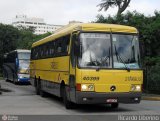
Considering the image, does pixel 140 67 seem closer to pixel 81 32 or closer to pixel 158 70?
pixel 81 32

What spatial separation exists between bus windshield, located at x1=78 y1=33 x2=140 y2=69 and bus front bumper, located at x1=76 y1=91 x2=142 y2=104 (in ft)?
3.26

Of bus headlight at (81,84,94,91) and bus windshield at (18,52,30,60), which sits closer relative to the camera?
bus headlight at (81,84,94,91)

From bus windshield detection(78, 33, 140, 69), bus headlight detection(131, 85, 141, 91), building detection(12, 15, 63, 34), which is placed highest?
building detection(12, 15, 63, 34)

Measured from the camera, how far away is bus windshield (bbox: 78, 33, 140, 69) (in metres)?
17.0

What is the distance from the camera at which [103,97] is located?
1670 centimetres

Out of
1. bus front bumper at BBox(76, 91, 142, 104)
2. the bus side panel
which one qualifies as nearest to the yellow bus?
bus front bumper at BBox(76, 91, 142, 104)

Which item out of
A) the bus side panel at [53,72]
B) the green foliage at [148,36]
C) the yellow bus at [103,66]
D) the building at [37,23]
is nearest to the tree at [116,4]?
the green foliage at [148,36]

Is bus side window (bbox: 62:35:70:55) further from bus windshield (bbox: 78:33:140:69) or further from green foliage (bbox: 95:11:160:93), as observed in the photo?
green foliage (bbox: 95:11:160:93)

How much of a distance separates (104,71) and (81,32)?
169 centimetres

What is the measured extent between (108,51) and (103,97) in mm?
1684

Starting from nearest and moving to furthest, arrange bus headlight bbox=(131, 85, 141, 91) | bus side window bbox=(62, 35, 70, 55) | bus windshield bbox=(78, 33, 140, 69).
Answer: bus windshield bbox=(78, 33, 140, 69) → bus headlight bbox=(131, 85, 141, 91) → bus side window bbox=(62, 35, 70, 55)

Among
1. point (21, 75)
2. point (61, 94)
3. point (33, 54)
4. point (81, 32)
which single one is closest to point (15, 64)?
point (21, 75)

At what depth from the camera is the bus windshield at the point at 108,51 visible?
16953mm

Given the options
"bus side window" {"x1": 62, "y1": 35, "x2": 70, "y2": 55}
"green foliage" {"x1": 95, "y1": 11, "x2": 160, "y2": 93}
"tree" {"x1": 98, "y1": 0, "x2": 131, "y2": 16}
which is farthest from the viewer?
"tree" {"x1": 98, "y1": 0, "x2": 131, "y2": 16}
